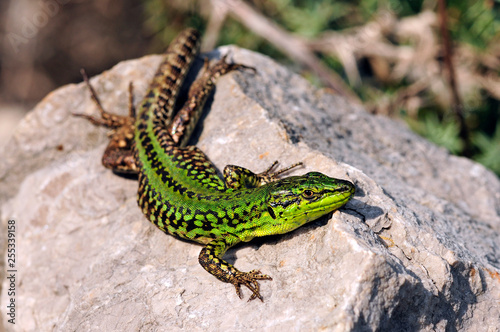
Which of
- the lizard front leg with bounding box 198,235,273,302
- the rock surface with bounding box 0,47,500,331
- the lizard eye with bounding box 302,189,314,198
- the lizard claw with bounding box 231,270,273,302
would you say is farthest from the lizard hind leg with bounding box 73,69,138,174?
→ the lizard eye with bounding box 302,189,314,198

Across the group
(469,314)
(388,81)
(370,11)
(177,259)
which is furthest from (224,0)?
(469,314)

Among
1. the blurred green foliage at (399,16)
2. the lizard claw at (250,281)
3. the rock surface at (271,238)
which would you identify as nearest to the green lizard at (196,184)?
the lizard claw at (250,281)

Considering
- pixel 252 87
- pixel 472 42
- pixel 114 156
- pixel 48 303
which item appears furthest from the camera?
→ pixel 472 42

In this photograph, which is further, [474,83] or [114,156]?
[474,83]

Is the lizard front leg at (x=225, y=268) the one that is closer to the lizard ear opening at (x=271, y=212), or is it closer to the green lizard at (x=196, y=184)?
the green lizard at (x=196, y=184)

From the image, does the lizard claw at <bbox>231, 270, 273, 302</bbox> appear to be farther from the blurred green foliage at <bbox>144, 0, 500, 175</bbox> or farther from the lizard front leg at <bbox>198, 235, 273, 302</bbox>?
the blurred green foliage at <bbox>144, 0, 500, 175</bbox>

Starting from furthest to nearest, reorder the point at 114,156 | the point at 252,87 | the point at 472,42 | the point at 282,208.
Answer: the point at 472,42 < the point at 252,87 < the point at 114,156 < the point at 282,208

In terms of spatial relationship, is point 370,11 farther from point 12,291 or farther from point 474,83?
point 12,291
